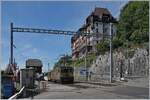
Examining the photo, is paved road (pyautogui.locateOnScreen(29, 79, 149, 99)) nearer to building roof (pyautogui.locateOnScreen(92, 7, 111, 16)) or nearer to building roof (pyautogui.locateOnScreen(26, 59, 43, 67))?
building roof (pyautogui.locateOnScreen(26, 59, 43, 67))

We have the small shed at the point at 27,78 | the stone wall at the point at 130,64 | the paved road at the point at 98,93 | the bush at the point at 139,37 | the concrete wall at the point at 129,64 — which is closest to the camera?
the paved road at the point at 98,93

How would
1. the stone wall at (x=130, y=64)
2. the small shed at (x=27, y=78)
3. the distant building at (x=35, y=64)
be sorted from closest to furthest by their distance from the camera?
the small shed at (x=27, y=78), the stone wall at (x=130, y=64), the distant building at (x=35, y=64)

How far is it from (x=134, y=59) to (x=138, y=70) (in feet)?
12.4

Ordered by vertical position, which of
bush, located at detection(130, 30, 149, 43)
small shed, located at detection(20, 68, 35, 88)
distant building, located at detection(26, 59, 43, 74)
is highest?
bush, located at detection(130, 30, 149, 43)

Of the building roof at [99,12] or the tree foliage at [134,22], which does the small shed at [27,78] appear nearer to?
the tree foliage at [134,22]

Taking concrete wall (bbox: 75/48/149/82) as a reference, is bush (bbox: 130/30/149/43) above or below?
above

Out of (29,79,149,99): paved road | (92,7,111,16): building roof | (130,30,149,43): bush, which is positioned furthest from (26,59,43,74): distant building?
(92,7,111,16): building roof

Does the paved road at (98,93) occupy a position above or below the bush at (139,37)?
below

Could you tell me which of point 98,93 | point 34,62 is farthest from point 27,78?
point 34,62

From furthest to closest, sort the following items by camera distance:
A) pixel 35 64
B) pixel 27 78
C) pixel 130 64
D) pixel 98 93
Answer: pixel 35 64, pixel 130 64, pixel 27 78, pixel 98 93

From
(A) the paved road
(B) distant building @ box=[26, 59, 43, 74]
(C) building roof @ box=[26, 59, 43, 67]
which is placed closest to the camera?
(A) the paved road

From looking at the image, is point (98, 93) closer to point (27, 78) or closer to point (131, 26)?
point (27, 78)

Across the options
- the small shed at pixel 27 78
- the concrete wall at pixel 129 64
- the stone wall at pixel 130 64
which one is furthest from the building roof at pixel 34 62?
the small shed at pixel 27 78

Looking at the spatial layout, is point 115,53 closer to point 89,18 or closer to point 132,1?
point 132,1
